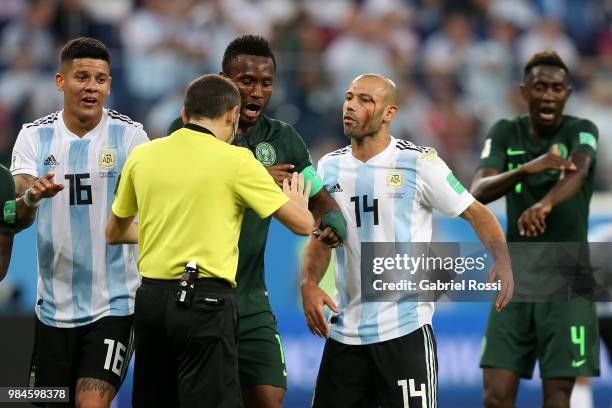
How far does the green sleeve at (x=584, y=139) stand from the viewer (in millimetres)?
7535

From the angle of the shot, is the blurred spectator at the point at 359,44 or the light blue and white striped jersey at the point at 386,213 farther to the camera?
the blurred spectator at the point at 359,44

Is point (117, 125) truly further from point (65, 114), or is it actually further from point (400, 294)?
point (400, 294)

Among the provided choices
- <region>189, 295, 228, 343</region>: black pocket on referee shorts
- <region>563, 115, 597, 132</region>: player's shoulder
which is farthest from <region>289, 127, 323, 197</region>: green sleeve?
<region>563, 115, 597, 132</region>: player's shoulder

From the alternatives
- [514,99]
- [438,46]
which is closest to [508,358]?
[514,99]

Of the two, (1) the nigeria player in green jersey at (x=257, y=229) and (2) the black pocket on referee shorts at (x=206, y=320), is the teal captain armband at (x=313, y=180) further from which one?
(2) the black pocket on referee shorts at (x=206, y=320)

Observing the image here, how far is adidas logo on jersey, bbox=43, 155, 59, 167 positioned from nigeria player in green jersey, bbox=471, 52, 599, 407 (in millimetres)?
2865

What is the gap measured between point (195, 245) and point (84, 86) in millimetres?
1723

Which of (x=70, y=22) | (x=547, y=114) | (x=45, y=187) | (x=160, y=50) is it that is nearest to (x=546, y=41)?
(x=160, y=50)

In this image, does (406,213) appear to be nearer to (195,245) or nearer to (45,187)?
(195,245)

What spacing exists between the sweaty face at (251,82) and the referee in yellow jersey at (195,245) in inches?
36.0

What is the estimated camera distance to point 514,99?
1134 centimetres

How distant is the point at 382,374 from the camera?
6020 mm

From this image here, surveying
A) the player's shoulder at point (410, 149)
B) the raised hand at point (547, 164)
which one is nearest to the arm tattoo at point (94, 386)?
the player's shoulder at point (410, 149)

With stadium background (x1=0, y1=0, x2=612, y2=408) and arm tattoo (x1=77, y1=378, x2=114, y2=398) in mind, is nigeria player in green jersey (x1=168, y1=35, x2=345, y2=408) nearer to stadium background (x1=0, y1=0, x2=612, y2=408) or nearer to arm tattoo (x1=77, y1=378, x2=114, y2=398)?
arm tattoo (x1=77, y1=378, x2=114, y2=398)
